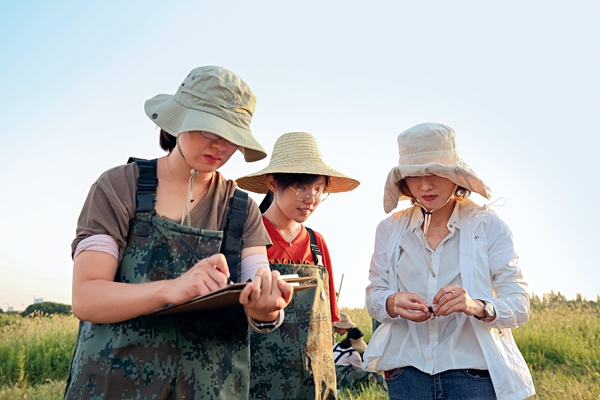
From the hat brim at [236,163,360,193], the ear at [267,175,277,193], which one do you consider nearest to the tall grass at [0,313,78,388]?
the hat brim at [236,163,360,193]

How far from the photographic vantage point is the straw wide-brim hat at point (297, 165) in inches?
178

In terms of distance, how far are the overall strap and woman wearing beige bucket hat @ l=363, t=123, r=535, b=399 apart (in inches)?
61.0

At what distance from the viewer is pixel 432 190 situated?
3.71 metres

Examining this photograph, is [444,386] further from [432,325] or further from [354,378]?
[354,378]

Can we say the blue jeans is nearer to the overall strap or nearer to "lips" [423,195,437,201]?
"lips" [423,195,437,201]

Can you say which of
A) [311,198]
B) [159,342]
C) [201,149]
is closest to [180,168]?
[201,149]

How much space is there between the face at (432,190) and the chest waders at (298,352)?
83cm

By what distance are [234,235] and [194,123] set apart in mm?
572

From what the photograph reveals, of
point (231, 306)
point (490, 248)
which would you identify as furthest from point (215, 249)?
point (490, 248)

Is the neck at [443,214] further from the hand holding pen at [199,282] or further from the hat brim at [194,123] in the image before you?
the hand holding pen at [199,282]

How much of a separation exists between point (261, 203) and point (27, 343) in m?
6.05

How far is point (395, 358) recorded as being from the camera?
3.58 meters

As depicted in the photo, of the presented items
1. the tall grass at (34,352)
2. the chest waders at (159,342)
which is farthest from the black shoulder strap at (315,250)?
the tall grass at (34,352)

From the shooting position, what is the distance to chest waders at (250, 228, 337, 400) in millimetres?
3918
